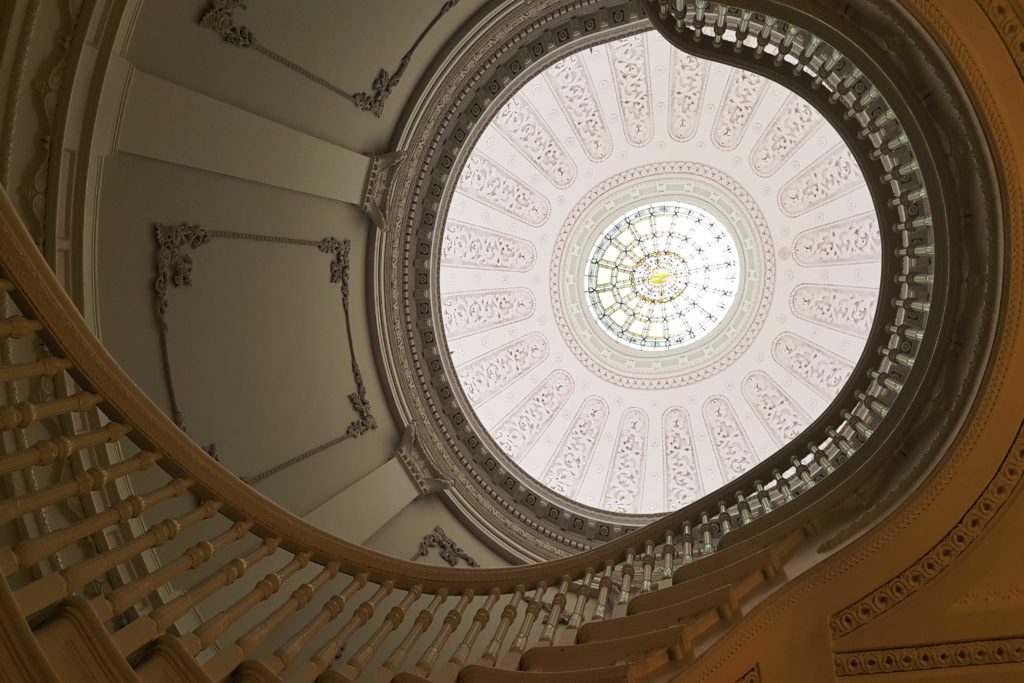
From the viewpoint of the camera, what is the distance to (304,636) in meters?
3.32

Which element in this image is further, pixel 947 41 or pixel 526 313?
pixel 526 313

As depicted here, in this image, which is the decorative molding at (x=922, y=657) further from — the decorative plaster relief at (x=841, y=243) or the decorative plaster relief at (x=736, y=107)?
the decorative plaster relief at (x=736, y=107)

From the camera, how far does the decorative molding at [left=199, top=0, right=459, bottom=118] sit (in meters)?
5.72

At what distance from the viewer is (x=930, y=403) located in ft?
15.4

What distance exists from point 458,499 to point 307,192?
468 cm

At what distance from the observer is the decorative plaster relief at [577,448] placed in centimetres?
1331

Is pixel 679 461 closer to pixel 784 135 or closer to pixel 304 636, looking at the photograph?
pixel 784 135

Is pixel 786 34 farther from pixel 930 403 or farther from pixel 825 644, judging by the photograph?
pixel 825 644

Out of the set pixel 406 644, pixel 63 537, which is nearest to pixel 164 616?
pixel 63 537

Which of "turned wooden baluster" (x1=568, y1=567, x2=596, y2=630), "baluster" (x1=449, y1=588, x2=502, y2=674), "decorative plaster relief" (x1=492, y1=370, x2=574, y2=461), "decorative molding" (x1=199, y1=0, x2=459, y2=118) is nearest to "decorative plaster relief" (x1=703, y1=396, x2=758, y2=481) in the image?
"decorative plaster relief" (x1=492, y1=370, x2=574, y2=461)

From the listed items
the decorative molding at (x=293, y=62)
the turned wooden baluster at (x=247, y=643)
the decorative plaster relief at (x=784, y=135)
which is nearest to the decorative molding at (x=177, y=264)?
the decorative molding at (x=293, y=62)

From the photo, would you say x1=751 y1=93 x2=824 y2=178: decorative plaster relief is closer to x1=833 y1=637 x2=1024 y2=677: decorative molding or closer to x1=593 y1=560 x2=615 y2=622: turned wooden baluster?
x1=593 y1=560 x2=615 y2=622: turned wooden baluster

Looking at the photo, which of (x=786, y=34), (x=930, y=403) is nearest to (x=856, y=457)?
(x=930, y=403)

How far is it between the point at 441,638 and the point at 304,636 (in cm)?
92
